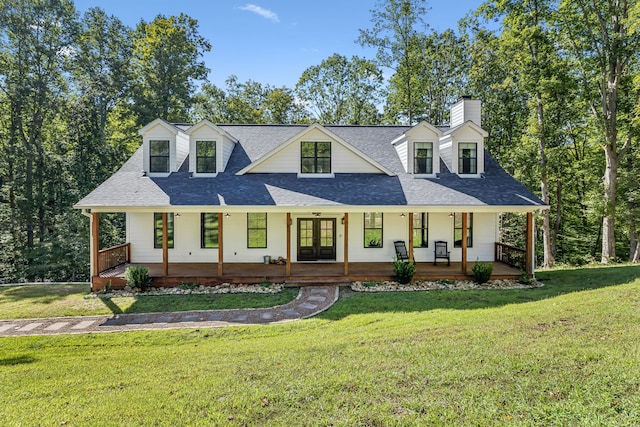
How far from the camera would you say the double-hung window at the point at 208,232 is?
14.0 metres

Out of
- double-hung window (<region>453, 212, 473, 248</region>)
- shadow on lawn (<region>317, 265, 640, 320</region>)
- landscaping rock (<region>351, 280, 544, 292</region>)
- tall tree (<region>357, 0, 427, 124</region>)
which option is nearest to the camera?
shadow on lawn (<region>317, 265, 640, 320</region>)

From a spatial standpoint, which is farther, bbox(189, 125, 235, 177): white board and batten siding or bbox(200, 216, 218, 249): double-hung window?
bbox(200, 216, 218, 249): double-hung window

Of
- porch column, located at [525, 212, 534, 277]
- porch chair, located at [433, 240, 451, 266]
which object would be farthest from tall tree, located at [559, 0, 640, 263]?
porch chair, located at [433, 240, 451, 266]

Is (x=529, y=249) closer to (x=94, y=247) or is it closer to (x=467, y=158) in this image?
(x=467, y=158)

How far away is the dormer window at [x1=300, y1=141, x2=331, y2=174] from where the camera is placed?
1405 centimetres

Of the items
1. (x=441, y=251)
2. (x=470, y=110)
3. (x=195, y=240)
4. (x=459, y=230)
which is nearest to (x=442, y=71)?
(x=470, y=110)

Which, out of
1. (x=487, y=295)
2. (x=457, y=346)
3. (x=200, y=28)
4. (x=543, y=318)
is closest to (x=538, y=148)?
(x=487, y=295)

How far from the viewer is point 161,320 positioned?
8.85m

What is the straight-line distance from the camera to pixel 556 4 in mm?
15539

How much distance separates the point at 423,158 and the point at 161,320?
1099 centimetres

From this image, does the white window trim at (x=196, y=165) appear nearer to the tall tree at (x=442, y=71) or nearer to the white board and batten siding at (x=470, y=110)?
the white board and batten siding at (x=470, y=110)

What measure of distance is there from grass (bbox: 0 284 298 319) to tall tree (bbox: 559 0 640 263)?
1493cm

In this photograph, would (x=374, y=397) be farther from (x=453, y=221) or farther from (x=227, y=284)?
(x=453, y=221)

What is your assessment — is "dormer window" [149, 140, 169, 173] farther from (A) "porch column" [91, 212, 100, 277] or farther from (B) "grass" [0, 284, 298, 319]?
(B) "grass" [0, 284, 298, 319]
